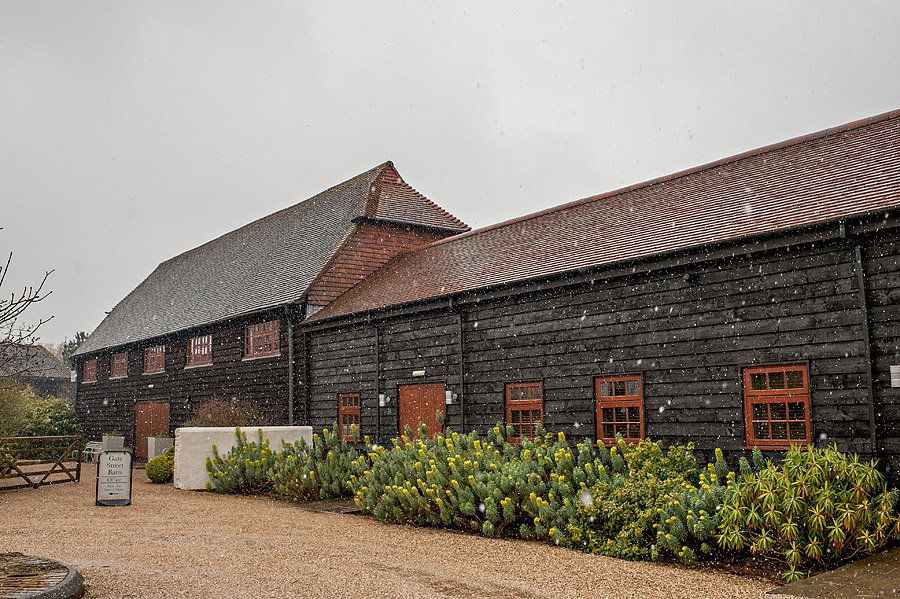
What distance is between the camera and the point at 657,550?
8164 millimetres

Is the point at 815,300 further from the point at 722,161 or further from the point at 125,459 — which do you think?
the point at 125,459

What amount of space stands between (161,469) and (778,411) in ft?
43.6

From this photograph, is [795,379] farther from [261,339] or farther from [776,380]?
[261,339]

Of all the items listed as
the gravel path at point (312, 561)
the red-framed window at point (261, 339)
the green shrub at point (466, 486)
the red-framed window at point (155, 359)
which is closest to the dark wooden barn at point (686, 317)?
the green shrub at point (466, 486)

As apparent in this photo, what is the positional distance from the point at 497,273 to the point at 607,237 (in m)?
2.29

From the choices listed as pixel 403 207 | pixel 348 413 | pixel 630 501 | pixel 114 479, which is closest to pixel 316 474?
pixel 114 479

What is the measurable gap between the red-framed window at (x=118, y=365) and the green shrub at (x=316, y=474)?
55.7ft

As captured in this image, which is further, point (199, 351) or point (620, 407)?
point (199, 351)

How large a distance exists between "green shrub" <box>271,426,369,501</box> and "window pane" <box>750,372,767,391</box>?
6618 millimetres

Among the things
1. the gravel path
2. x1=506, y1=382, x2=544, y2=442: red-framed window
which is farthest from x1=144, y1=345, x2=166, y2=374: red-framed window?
x1=506, y1=382, x2=544, y2=442: red-framed window

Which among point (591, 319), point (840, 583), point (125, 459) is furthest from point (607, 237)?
point (125, 459)

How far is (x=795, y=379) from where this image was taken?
399 inches

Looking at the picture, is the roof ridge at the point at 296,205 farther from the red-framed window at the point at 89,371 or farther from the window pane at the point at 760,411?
the window pane at the point at 760,411

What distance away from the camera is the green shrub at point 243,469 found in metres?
15.1
